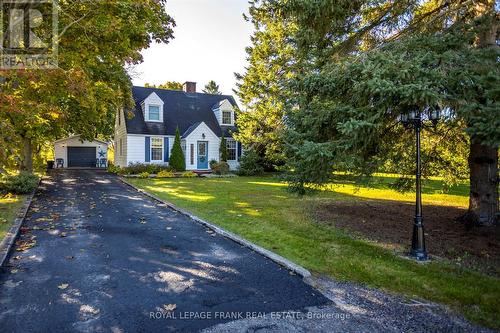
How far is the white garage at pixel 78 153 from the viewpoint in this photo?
35.4 metres

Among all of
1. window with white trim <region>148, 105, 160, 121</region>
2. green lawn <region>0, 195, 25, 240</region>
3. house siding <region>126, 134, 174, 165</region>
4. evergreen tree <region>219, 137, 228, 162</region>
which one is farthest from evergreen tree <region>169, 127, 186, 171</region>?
Result: green lawn <region>0, 195, 25, 240</region>

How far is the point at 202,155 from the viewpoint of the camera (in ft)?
92.2

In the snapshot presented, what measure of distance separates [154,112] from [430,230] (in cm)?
2435

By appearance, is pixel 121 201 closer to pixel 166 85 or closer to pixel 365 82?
pixel 365 82

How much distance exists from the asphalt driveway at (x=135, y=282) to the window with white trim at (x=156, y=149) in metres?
18.9

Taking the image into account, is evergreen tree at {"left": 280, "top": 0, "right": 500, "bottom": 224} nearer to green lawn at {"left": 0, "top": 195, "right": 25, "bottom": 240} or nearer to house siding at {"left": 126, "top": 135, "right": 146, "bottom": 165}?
green lawn at {"left": 0, "top": 195, "right": 25, "bottom": 240}

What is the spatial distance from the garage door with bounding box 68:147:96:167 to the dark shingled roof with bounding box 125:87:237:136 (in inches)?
455

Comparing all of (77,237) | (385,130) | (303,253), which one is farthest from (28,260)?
(385,130)

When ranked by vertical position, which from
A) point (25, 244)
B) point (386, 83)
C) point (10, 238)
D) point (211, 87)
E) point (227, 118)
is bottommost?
point (25, 244)

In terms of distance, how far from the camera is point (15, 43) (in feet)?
32.9

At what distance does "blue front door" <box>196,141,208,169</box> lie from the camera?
91.6 ft

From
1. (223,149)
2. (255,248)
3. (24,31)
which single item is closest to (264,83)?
(223,149)

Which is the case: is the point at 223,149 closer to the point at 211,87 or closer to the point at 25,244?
the point at 25,244

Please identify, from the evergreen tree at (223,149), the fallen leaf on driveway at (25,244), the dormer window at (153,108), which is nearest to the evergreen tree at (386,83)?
the fallen leaf on driveway at (25,244)
